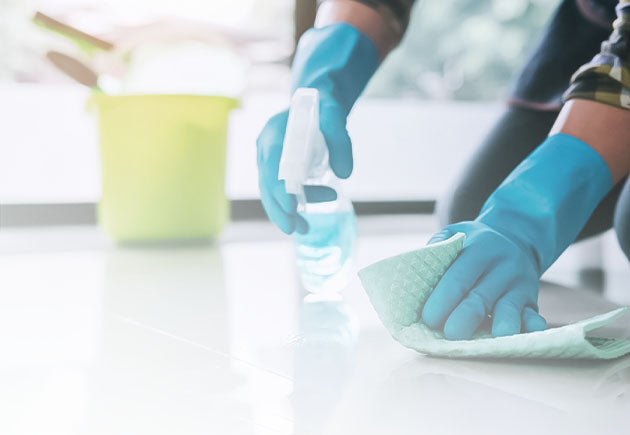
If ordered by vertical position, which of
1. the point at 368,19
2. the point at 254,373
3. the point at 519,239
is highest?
the point at 368,19

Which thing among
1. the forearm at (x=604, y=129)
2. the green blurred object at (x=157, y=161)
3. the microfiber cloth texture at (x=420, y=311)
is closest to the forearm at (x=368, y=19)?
the forearm at (x=604, y=129)

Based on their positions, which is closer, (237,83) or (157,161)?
(157,161)

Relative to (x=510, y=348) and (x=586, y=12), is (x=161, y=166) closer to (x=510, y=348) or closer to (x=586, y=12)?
(x=586, y=12)

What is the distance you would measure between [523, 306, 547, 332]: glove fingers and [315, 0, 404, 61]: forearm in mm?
523

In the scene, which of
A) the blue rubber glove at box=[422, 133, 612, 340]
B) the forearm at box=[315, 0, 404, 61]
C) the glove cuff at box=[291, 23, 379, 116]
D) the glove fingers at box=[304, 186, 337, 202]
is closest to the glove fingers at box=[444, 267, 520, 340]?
the blue rubber glove at box=[422, 133, 612, 340]

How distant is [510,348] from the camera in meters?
0.64

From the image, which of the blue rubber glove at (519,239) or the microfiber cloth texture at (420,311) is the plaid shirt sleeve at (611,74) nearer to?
the blue rubber glove at (519,239)

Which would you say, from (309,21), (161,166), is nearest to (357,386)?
(161,166)

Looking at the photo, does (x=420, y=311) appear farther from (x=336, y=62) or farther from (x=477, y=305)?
(x=336, y=62)

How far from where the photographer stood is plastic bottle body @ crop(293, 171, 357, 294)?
942 millimetres

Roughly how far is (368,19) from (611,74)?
0.36 metres

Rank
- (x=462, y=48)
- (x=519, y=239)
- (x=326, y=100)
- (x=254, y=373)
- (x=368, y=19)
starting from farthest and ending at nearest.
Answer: (x=462, y=48), (x=368, y=19), (x=326, y=100), (x=519, y=239), (x=254, y=373)

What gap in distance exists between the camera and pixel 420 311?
719 mm

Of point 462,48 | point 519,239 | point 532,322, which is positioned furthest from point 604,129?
point 462,48
